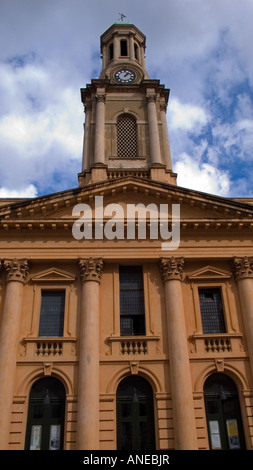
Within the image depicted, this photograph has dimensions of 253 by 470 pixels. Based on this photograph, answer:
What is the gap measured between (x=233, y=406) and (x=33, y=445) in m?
7.73

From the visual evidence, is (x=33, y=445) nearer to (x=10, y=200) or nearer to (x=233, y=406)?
(x=233, y=406)

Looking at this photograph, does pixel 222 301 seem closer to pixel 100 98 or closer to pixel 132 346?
Result: pixel 132 346

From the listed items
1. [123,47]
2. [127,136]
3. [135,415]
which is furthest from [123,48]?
[135,415]

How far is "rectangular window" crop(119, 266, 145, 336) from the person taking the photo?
17859 millimetres

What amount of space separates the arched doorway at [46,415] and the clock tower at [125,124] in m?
11.8

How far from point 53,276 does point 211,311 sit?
709 cm

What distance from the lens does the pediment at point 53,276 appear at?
18.4m

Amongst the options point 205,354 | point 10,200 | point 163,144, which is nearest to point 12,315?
point 10,200

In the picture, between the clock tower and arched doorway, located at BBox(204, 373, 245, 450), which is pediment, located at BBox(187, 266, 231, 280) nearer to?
arched doorway, located at BBox(204, 373, 245, 450)

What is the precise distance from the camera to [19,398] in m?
16.0

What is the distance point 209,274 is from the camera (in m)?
18.9

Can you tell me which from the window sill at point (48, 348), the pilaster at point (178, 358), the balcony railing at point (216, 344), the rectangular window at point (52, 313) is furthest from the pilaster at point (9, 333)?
the balcony railing at point (216, 344)
